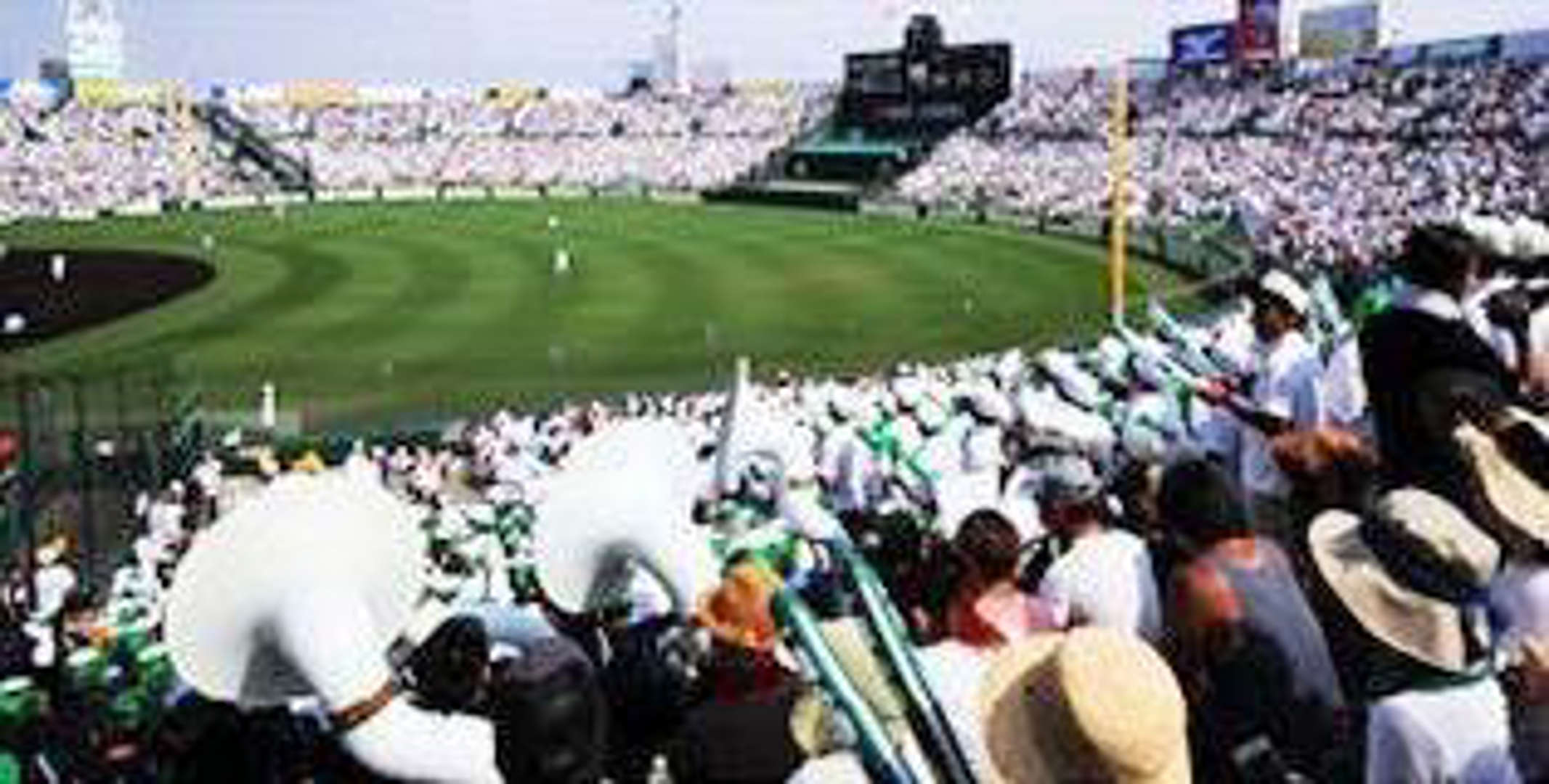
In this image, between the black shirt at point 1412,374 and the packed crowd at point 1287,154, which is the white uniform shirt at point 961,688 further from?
the packed crowd at point 1287,154

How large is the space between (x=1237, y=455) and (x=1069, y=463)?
1.14 m

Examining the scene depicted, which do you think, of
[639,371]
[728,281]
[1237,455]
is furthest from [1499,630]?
[728,281]

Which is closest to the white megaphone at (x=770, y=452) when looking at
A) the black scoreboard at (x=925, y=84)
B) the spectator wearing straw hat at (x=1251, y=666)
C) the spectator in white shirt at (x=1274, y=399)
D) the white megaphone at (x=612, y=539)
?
the spectator in white shirt at (x=1274, y=399)

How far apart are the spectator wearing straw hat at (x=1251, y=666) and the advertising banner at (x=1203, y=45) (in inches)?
3123

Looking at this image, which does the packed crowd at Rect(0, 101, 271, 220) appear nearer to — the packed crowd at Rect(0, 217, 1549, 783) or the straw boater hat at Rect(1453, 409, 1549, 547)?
the packed crowd at Rect(0, 217, 1549, 783)

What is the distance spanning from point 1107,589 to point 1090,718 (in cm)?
241

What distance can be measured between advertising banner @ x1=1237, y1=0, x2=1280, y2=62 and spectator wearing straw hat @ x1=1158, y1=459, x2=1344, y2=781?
78.0 m

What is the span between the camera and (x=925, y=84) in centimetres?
9238

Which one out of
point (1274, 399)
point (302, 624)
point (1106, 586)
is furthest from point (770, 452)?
point (302, 624)

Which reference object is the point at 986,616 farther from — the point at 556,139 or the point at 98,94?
the point at 98,94

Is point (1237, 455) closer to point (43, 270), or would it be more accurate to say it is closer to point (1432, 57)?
point (43, 270)

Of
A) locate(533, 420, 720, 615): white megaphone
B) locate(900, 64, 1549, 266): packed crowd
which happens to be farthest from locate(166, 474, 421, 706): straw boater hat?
locate(900, 64, 1549, 266): packed crowd

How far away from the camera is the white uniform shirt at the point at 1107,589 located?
6062 mm

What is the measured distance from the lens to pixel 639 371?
39.1 m
